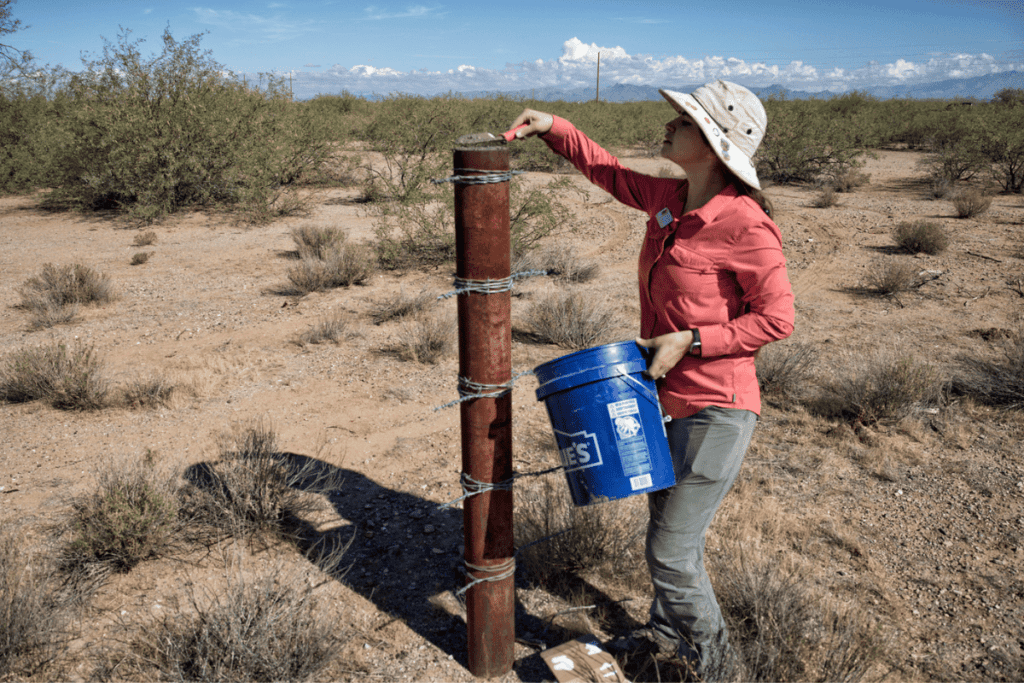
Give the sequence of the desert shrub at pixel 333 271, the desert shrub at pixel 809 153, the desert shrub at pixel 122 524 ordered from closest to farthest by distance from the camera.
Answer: the desert shrub at pixel 122 524
the desert shrub at pixel 333 271
the desert shrub at pixel 809 153

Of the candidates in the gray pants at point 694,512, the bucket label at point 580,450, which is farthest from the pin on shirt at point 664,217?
the bucket label at point 580,450

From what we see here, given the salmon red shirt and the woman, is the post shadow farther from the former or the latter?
the salmon red shirt

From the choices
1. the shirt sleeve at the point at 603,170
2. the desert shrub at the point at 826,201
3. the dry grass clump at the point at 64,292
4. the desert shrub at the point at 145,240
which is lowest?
the dry grass clump at the point at 64,292

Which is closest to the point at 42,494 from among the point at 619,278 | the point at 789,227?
the point at 619,278

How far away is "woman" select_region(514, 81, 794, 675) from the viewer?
1.84 metres

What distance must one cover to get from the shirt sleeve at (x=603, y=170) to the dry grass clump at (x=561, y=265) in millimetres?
5790

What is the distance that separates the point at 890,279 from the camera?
7.58 metres

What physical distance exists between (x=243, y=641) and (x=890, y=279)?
307 inches

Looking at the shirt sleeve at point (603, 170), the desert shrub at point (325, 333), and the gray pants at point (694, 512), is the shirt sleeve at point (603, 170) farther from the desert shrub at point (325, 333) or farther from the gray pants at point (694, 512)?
the desert shrub at point (325, 333)

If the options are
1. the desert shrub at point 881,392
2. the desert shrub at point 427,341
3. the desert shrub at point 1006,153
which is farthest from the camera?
the desert shrub at point 1006,153

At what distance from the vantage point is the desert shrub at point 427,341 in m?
5.86

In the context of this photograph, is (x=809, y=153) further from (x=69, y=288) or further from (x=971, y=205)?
(x=69, y=288)

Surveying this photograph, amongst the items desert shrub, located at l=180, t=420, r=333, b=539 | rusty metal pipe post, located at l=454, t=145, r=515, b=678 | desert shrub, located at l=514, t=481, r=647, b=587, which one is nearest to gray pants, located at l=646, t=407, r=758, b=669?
rusty metal pipe post, located at l=454, t=145, r=515, b=678

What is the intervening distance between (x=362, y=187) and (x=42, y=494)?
1205 centimetres
